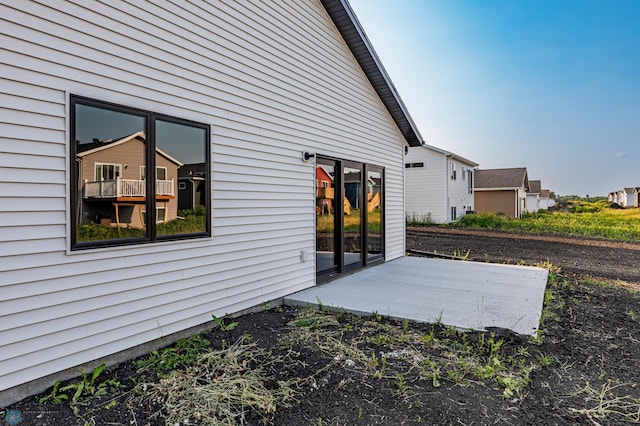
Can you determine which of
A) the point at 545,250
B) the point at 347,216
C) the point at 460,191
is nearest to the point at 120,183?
the point at 347,216

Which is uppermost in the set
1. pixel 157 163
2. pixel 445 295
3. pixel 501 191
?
pixel 501 191

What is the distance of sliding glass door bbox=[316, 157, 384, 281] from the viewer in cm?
616

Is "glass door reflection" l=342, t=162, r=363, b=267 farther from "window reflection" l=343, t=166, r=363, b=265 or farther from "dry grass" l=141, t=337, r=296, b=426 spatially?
"dry grass" l=141, t=337, r=296, b=426

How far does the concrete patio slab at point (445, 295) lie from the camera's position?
420cm

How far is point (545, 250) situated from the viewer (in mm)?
11320

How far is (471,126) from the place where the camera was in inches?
814

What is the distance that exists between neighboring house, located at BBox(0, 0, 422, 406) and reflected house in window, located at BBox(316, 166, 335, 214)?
5.4 inches

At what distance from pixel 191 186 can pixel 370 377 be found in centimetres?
256

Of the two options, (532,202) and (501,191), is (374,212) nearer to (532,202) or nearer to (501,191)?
(501,191)

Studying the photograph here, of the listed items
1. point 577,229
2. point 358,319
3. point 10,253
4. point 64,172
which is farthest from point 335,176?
point 577,229

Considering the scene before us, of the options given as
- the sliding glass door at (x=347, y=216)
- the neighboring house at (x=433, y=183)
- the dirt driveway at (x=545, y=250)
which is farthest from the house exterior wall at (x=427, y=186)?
the sliding glass door at (x=347, y=216)

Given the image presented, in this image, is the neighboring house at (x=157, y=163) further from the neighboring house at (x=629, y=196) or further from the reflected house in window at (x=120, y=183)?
the neighboring house at (x=629, y=196)

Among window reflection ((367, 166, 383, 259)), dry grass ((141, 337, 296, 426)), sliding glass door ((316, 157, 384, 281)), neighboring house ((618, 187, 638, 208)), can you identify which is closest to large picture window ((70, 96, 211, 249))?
dry grass ((141, 337, 296, 426))

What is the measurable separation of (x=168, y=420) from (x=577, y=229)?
19.5 metres
